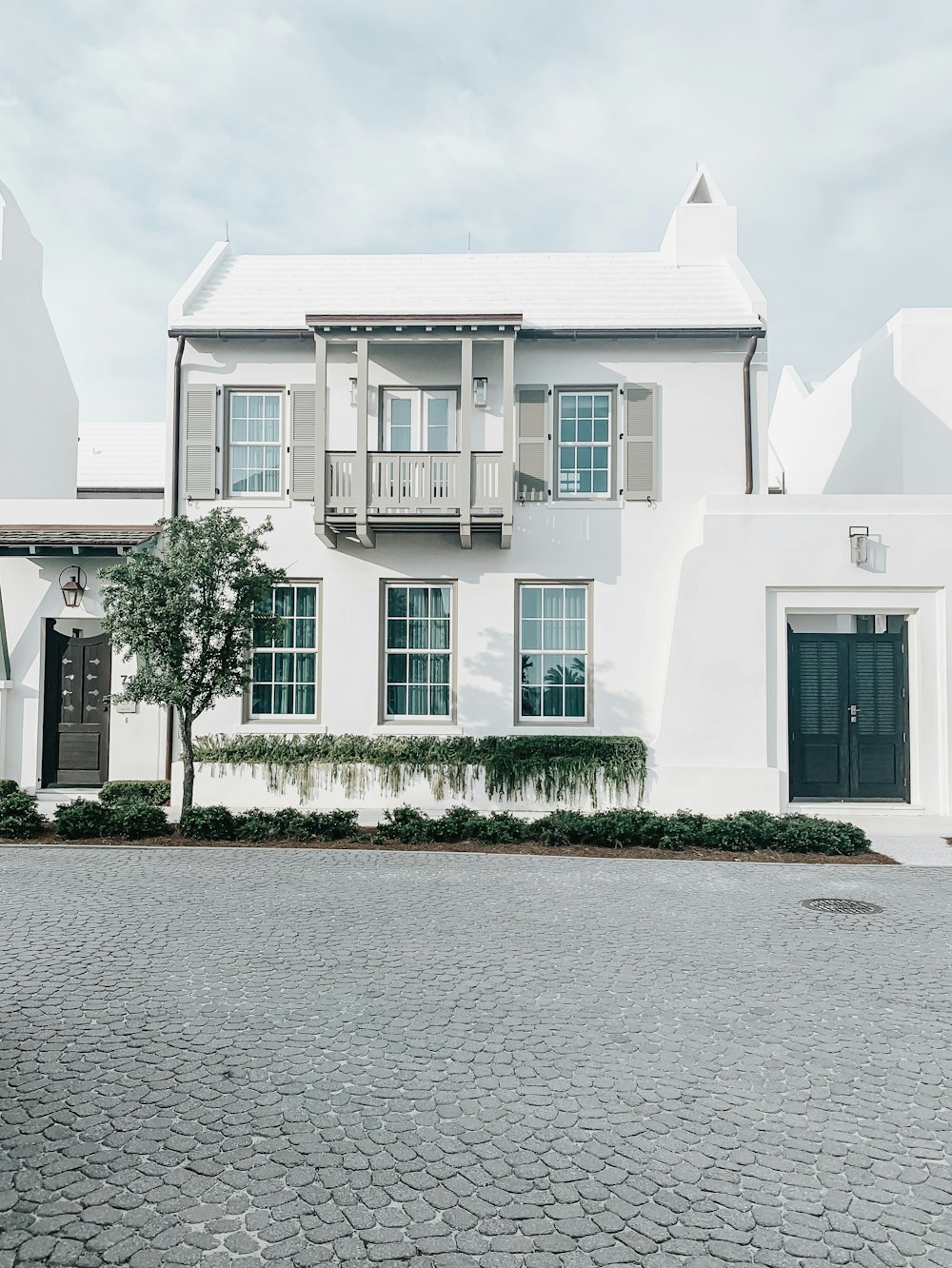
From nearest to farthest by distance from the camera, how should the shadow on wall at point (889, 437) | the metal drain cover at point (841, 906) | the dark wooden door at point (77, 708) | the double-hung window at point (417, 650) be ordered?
the metal drain cover at point (841, 906), the double-hung window at point (417, 650), the dark wooden door at point (77, 708), the shadow on wall at point (889, 437)

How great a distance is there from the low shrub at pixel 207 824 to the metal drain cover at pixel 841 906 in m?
6.78

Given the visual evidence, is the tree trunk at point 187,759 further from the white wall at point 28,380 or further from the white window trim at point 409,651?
the white wall at point 28,380

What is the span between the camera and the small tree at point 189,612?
10.9 metres

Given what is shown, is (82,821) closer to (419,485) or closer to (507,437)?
(419,485)

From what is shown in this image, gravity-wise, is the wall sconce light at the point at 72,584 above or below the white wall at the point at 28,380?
below

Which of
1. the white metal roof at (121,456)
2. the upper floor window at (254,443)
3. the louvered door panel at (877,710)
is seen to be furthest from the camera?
the white metal roof at (121,456)

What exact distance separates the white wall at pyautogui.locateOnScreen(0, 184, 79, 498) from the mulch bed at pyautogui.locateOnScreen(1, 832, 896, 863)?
35.1ft

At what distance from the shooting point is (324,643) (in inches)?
559

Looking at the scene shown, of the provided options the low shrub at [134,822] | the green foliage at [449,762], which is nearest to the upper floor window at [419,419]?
the green foliage at [449,762]

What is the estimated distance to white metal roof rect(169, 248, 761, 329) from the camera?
14531 millimetres

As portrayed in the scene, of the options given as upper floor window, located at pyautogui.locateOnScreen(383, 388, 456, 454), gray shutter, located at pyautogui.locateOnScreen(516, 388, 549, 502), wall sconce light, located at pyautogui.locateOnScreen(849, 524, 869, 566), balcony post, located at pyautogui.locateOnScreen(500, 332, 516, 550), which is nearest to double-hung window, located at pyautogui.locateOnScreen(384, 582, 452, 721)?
balcony post, located at pyautogui.locateOnScreen(500, 332, 516, 550)

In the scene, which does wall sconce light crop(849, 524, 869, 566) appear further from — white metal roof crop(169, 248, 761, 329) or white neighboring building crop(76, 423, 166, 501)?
white neighboring building crop(76, 423, 166, 501)

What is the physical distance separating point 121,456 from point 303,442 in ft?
40.2

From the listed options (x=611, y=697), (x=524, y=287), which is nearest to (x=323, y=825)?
(x=611, y=697)
